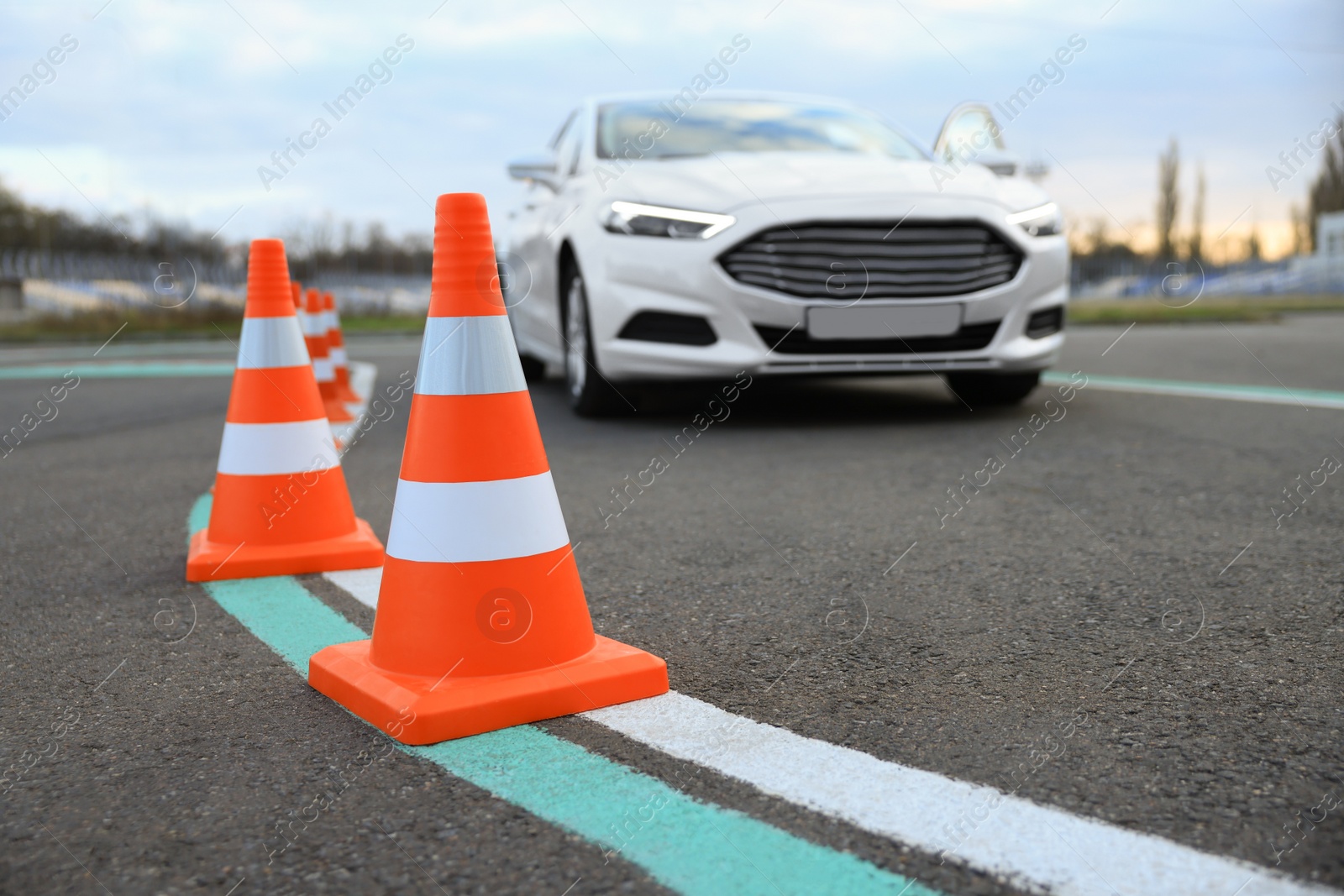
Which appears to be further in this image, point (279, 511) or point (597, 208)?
point (597, 208)

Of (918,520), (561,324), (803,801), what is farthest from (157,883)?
(561,324)

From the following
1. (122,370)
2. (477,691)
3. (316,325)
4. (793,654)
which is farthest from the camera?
(122,370)

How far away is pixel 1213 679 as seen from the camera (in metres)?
2.22

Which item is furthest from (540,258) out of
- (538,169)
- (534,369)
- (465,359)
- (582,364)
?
(465,359)

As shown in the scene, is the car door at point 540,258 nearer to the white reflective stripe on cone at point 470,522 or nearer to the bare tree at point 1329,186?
the white reflective stripe on cone at point 470,522

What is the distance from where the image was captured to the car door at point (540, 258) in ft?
22.3

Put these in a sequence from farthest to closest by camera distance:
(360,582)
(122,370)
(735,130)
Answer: (122,370), (735,130), (360,582)

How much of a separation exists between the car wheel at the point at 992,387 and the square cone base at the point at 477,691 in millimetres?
4466

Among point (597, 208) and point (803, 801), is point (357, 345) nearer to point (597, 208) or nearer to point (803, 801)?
point (597, 208)

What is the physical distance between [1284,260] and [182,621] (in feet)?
164

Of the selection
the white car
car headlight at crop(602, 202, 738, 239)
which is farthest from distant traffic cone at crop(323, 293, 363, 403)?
car headlight at crop(602, 202, 738, 239)

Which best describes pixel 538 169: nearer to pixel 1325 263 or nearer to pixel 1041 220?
pixel 1041 220

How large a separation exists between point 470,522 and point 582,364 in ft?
13.6

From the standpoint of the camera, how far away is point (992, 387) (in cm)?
645
